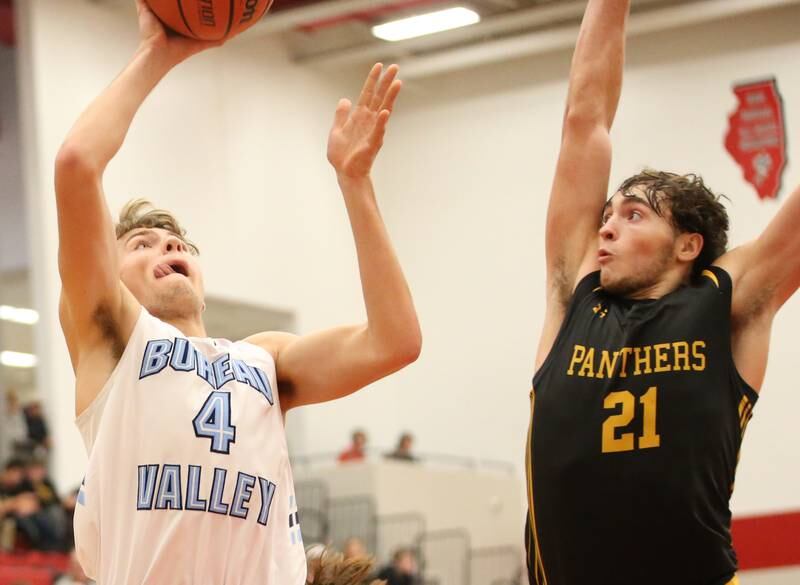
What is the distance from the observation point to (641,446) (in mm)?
3594

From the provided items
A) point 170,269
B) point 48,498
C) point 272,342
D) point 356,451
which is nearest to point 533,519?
point 272,342

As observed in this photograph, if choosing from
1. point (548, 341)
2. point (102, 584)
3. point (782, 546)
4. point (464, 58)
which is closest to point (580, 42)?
point (548, 341)

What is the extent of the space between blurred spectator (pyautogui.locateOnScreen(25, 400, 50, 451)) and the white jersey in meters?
11.8

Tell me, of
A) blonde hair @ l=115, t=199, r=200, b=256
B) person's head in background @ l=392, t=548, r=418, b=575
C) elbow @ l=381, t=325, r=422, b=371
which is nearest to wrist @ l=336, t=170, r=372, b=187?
elbow @ l=381, t=325, r=422, b=371

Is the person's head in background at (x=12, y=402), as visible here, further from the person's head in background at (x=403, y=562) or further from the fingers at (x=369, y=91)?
the fingers at (x=369, y=91)

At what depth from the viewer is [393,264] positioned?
12.1 feet

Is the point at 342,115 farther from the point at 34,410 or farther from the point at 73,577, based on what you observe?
the point at 34,410

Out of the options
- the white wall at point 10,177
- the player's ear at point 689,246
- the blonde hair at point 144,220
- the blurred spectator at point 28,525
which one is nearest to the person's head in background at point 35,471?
the blurred spectator at point 28,525

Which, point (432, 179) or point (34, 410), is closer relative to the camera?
point (34, 410)

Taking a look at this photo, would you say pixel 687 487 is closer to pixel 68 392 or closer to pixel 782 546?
pixel 68 392

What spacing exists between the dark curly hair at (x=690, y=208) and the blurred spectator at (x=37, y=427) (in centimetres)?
1216

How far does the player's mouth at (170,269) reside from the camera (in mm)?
3998

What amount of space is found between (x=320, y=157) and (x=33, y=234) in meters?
5.79

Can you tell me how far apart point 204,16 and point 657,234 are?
1465 millimetres
